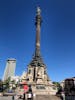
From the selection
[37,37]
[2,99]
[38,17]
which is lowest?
[2,99]

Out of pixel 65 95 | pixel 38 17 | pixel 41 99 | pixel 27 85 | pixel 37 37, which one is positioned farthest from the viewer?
pixel 38 17

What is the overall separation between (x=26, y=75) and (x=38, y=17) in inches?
1448

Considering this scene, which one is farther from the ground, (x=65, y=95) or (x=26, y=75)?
(x=26, y=75)

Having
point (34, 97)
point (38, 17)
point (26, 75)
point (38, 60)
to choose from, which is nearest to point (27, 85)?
point (26, 75)

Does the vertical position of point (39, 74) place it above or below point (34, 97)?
above

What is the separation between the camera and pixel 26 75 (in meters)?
83.6

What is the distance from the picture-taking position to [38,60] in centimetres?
8731

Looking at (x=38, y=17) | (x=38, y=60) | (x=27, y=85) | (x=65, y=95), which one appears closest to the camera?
(x=65, y=95)

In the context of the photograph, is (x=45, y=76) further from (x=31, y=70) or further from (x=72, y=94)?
(x=72, y=94)

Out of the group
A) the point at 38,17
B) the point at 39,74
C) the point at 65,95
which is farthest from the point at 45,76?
the point at 38,17

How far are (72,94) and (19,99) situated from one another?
56.6ft

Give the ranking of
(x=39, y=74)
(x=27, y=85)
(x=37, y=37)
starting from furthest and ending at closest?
(x=37, y=37), (x=39, y=74), (x=27, y=85)

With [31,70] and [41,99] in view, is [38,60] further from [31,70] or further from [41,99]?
[41,99]

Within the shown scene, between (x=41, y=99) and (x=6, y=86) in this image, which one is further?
(x=6, y=86)
